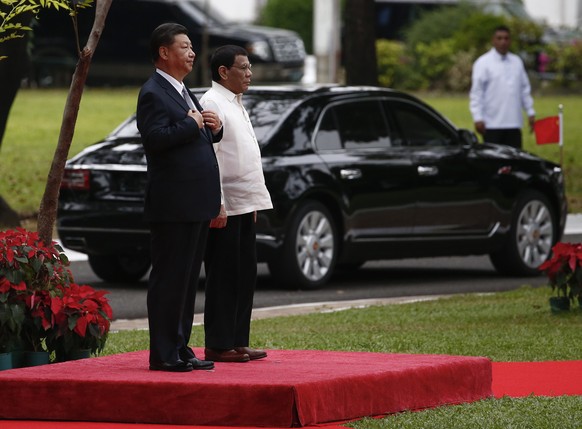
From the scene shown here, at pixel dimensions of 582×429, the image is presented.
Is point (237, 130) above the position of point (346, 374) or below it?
above

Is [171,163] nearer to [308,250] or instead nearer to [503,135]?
[308,250]

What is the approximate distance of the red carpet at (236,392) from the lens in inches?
280

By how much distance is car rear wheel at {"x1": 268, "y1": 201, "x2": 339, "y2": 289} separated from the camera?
13.6 meters

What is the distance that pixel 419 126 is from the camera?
1504 centimetres

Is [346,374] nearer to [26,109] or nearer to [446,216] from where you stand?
[446,216]

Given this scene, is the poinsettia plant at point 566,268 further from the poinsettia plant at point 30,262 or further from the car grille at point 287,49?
the car grille at point 287,49

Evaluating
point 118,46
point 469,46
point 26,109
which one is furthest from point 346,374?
point 469,46

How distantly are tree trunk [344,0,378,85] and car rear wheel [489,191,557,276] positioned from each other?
26.2 feet

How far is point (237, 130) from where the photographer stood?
832 centimetres

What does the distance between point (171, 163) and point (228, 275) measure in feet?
2.66

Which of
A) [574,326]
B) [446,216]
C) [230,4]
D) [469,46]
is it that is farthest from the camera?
[230,4]

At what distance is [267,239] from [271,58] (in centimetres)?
2237

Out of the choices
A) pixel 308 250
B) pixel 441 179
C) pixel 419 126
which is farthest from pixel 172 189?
pixel 419 126

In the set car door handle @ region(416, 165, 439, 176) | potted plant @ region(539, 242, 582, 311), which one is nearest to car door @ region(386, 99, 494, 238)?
car door handle @ region(416, 165, 439, 176)
